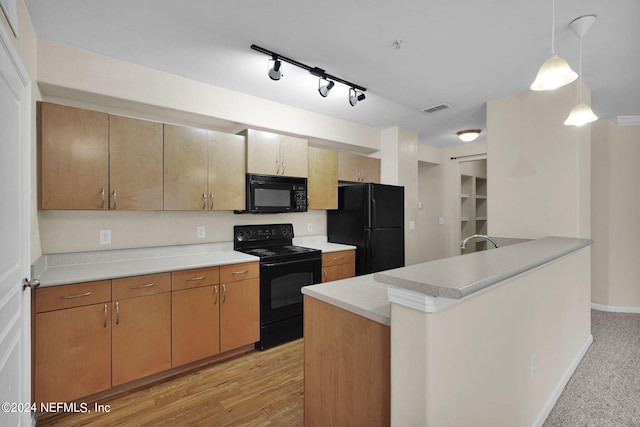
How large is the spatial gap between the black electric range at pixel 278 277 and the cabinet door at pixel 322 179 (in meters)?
0.65

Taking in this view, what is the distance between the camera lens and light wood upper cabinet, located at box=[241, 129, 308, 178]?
119 inches

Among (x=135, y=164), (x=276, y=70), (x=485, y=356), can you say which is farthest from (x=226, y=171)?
(x=485, y=356)

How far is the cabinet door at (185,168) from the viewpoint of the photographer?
256 cm

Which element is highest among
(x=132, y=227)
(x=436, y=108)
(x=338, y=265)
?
(x=436, y=108)

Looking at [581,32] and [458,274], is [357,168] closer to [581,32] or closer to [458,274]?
[581,32]

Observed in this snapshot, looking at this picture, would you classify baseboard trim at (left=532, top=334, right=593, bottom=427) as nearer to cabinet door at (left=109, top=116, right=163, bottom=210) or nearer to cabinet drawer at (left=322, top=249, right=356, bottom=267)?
cabinet drawer at (left=322, top=249, right=356, bottom=267)

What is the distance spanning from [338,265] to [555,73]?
2.58 m

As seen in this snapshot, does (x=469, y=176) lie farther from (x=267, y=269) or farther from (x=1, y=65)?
(x=1, y=65)

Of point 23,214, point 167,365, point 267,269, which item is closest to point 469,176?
point 267,269

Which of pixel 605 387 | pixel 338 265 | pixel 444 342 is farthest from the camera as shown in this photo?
pixel 338 265

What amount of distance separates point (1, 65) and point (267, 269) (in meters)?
2.15

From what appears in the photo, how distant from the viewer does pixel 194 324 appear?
95.4 inches

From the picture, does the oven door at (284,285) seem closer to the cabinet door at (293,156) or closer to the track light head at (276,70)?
the cabinet door at (293,156)

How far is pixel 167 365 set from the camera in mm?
2295
